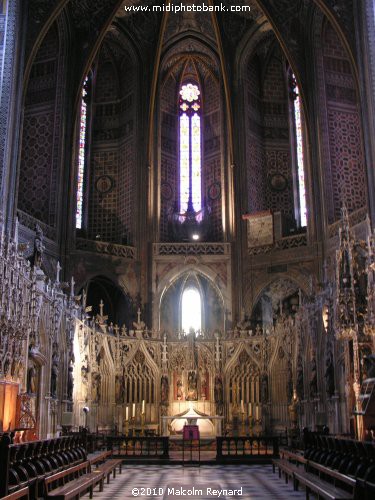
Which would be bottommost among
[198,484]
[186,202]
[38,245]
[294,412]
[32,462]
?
[198,484]

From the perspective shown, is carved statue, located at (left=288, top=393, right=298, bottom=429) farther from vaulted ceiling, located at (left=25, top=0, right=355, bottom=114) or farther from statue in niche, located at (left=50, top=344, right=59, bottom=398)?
vaulted ceiling, located at (left=25, top=0, right=355, bottom=114)

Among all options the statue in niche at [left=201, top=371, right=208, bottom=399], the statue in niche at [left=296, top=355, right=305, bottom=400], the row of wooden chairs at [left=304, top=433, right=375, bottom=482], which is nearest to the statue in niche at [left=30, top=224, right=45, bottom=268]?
the statue in niche at [left=201, top=371, right=208, bottom=399]

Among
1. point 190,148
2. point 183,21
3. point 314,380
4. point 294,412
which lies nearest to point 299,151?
point 190,148

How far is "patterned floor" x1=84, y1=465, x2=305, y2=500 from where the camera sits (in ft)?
35.4

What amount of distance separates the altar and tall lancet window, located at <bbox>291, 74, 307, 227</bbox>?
11.4 meters

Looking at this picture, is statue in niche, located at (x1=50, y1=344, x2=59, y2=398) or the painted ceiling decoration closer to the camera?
statue in niche, located at (x1=50, y1=344, x2=59, y2=398)

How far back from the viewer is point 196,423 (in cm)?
2402

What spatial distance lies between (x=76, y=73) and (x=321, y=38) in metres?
11.9

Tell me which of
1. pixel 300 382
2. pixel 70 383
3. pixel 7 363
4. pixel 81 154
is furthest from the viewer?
pixel 81 154

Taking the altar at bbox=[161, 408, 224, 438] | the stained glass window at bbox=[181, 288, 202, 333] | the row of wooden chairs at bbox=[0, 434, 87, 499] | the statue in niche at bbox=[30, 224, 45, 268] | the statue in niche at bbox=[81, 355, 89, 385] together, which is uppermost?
the statue in niche at bbox=[30, 224, 45, 268]

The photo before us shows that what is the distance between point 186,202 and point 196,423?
45.3ft

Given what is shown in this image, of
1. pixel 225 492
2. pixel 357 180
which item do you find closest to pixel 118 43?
pixel 357 180

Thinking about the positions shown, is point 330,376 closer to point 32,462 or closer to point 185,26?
point 32,462

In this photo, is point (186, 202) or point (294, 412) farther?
point (186, 202)
